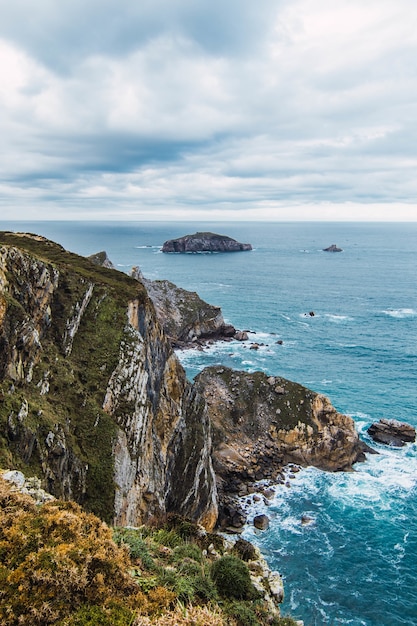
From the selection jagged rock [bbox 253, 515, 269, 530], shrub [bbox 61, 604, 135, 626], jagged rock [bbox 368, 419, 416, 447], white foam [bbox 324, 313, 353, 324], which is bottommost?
jagged rock [bbox 253, 515, 269, 530]

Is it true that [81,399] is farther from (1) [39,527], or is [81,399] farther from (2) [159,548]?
(1) [39,527]

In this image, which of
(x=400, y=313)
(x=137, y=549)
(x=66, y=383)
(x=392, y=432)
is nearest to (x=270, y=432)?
(x=392, y=432)

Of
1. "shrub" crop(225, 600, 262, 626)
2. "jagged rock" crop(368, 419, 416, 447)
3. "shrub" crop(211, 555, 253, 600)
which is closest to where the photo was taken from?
"shrub" crop(225, 600, 262, 626)

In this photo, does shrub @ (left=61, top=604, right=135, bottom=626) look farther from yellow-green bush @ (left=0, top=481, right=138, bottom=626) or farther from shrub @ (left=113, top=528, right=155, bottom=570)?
shrub @ (left=113, top=528, right=155, bottom=570)

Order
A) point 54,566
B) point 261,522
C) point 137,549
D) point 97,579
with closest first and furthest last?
point 54,566, point 97,579, point 137,549, point 261,522

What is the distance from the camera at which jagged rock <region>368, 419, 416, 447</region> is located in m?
62.5

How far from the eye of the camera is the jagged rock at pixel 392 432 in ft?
205

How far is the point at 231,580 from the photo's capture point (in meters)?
16.5

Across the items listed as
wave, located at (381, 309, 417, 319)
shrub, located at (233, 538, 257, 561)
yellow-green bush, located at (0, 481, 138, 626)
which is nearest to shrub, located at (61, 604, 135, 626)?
yellow-green bush, located at (0, 481, 138, 626)

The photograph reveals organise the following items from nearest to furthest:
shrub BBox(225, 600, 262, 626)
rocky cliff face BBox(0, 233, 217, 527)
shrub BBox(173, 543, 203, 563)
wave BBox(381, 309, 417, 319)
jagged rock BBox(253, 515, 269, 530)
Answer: shrub BBox(225, 600, 262, 626), shrub BBox(173, 543, 203, 563), rocky cliff face BBox(0, 233, 217, 527), jagged rock BBox(253, 515, 269, 530), wave BBox(381, 309, 417, 319)

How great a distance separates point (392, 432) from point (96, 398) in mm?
49887

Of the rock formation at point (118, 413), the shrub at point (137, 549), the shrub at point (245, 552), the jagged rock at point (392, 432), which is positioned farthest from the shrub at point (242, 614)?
the jagged rock at point (392, 432)

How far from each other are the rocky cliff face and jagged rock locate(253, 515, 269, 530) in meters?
5.61

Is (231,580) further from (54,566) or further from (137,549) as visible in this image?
(54,566)
